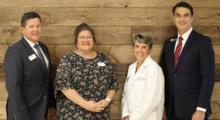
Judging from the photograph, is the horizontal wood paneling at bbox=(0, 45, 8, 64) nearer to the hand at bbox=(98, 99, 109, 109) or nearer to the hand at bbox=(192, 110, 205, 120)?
the hand at bbox=(98, 99, 109, 109)

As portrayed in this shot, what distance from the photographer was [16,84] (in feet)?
9.33

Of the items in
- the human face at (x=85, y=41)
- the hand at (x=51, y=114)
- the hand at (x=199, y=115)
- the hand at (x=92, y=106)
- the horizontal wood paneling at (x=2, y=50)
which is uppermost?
the human face at (x=85, y=41)

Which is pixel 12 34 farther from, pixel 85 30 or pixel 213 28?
pixel 213 28

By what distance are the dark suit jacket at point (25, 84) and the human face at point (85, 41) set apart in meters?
0.34

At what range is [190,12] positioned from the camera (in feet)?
10.3

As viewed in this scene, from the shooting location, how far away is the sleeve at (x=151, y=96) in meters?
3.07

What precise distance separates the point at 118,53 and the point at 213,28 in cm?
89

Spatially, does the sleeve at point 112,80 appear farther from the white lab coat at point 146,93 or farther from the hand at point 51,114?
the hand at point 51,114

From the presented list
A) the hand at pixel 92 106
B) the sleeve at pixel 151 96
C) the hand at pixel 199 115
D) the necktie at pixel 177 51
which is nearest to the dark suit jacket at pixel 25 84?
the hand at pixel 92 106

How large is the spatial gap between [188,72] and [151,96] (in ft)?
1.16

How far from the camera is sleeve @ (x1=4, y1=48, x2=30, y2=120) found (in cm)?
284

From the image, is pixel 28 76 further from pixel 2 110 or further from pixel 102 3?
pixel 102 3

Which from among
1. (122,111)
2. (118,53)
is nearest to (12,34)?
(118,53)


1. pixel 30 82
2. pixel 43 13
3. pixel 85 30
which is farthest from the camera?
pixel 43 13
